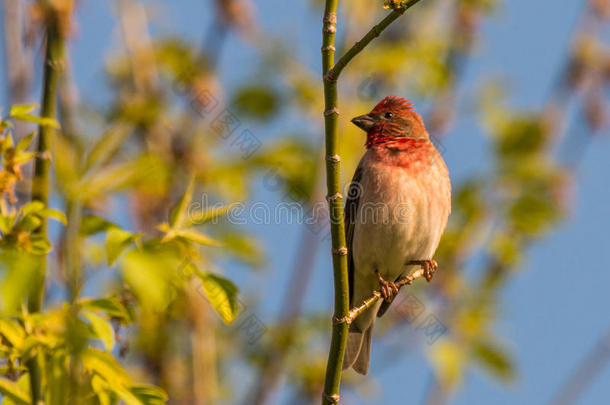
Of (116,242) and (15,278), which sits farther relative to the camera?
(116,242)

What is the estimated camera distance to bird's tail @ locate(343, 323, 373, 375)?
6.70 metres

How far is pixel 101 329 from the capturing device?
343 centimetres

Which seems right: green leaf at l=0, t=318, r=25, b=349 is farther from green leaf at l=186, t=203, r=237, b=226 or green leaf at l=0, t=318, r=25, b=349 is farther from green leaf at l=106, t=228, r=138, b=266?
green leaf at l=186, t=203, r=237, b=226

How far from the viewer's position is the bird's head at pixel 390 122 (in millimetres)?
6871

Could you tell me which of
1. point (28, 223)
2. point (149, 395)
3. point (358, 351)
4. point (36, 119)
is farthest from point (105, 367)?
point (358, 351)

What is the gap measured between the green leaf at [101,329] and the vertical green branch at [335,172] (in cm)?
99

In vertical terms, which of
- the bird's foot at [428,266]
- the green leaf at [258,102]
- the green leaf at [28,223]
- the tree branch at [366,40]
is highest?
the tree branch at [366,40]

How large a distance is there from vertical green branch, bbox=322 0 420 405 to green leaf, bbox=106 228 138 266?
0.87 m

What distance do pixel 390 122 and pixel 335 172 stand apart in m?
3.49

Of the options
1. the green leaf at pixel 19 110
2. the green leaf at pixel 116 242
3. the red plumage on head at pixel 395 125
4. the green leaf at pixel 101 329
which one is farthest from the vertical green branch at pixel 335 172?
the red plumage on head at pixel 395 125

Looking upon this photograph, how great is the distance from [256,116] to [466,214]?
85.8 inches

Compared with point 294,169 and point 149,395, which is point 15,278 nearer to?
point 149,395

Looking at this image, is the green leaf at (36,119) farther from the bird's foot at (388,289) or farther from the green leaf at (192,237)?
the bird's foot at (388,289)

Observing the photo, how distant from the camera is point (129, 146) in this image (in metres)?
7.78
